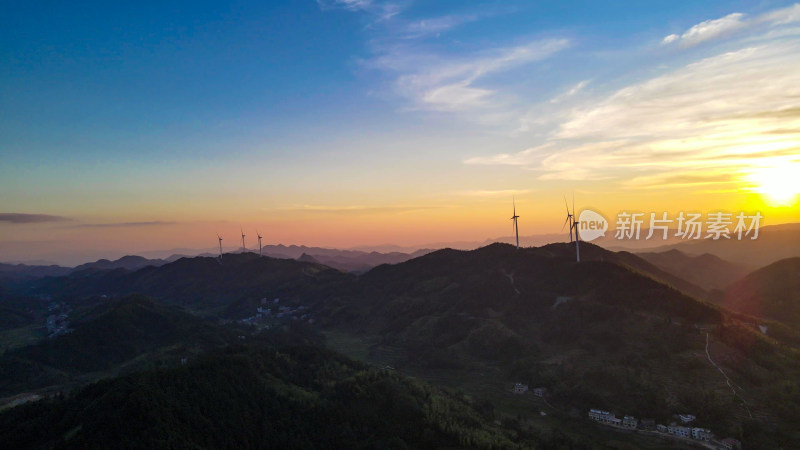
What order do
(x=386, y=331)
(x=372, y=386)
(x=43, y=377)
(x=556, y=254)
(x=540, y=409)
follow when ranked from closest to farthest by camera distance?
1. (x=372, y=386)
2. (x=540, y=409)
3. (x=43, y=377)
4. (x=386, y=331)
5. (x=556, y=254)

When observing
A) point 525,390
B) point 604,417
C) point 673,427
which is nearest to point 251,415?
point 525,390

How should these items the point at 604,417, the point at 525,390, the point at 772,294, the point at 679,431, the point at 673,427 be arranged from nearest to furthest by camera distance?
the point at 679,431 < the point at 673,427 < the point at 604,417 < the point at 525,390 < the point at 772,294

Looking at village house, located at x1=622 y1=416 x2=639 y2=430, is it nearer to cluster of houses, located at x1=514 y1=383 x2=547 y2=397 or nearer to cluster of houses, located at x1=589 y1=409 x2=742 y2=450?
cluster of houses, located at x1=589 y1=409 x2=742 y2=450

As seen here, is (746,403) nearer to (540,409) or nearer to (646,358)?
(646,358)

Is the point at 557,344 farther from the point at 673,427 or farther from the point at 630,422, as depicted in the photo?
the point at 673,427

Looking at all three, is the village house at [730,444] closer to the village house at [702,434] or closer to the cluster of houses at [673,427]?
the cluster of houses at [673,427]

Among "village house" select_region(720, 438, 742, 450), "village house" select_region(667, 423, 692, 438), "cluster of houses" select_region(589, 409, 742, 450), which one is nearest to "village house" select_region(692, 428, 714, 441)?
"cluster of houses" select_region(589, 409, 742, 450)

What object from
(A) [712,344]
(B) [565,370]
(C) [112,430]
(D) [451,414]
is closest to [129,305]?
(C) [112,430]

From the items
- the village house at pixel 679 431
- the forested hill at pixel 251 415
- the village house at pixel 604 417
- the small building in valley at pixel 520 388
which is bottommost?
the small building in valley at pixel 520 388

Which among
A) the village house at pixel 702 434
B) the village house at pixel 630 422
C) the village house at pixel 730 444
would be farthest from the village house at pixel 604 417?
the village house at pixel 730 444
